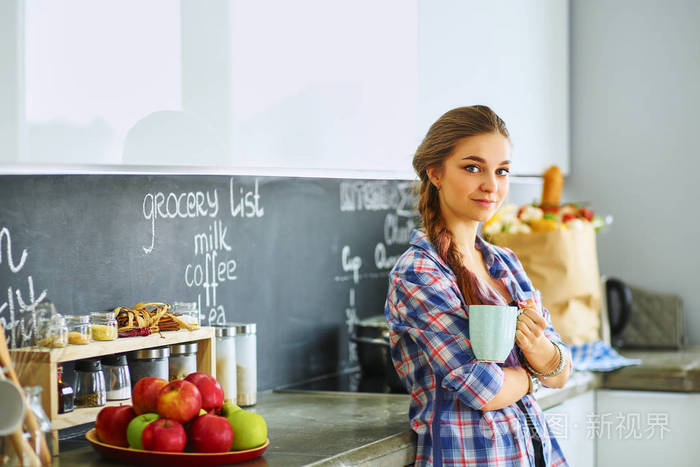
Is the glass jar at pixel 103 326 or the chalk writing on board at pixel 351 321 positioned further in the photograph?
the chalk writing on board at pixel 351 321

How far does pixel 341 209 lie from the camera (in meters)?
2.38

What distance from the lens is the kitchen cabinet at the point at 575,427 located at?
6.95 ft

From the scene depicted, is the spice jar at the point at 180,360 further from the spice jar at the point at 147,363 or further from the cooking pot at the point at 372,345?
the cooking pot at the point at 372,345

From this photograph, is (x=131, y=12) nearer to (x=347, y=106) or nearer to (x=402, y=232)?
(x=347, y=106)

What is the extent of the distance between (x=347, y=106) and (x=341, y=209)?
1.85ft

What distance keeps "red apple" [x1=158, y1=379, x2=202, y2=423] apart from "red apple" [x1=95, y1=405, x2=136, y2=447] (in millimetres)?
70

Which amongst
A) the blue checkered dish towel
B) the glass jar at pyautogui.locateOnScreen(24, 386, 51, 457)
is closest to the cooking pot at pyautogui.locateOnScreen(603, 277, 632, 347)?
the blue checkered dish towel

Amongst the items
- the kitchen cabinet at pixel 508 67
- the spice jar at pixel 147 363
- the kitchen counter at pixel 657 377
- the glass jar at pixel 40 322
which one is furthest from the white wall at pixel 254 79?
the kitchen counter at pixel 657 377

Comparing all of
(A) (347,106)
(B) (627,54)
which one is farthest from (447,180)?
(B) (627,54)

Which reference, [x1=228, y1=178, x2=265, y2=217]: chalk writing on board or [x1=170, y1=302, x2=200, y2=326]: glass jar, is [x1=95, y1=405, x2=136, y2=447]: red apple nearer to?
[x1=170, y1=302, x2=200, y2=326]: glass jar

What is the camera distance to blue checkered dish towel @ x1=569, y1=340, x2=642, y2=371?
2.36m

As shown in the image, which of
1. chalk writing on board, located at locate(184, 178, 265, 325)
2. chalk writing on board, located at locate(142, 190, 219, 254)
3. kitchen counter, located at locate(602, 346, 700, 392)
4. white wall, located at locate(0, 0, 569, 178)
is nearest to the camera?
white wall, located at locate(0, 0, 569, 178)

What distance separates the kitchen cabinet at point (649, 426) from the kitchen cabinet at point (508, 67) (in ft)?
2.14

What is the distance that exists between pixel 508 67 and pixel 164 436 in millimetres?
1471
